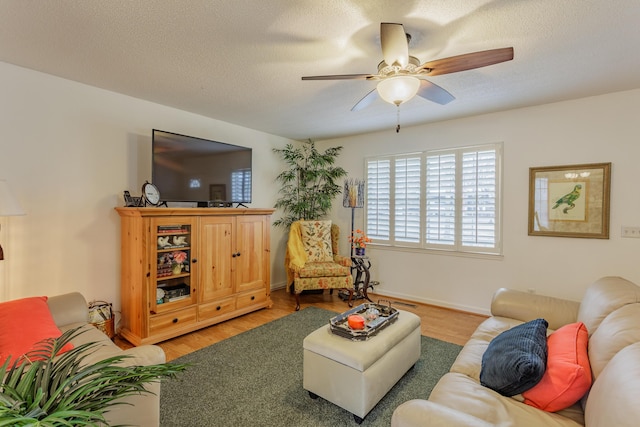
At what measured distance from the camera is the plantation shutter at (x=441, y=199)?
3.91 m

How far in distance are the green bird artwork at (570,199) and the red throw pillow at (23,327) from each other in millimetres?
4308

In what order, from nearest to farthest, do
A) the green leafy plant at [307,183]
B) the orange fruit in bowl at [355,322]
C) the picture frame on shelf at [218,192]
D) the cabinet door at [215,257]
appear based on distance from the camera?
the orange fruit in bowl at [355,322]
the cabinet door at [215,257]
the picture frame on shelf at [218,192]
the green leafy plant at [307,183]

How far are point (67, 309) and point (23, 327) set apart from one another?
55 cm

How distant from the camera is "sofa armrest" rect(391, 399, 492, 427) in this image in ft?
3.43

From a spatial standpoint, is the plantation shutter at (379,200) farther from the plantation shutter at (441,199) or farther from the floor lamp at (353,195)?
the plantation shutter at (441,199)

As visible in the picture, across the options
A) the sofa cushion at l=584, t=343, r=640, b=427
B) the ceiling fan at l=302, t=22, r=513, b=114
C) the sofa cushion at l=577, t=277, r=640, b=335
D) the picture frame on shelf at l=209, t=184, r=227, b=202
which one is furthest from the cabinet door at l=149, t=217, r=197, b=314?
the sofa cushion at l=577, t=277, r=640, b=335

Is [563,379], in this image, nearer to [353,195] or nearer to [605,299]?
[605,299]

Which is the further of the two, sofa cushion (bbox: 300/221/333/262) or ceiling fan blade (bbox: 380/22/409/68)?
sofa cushion (bbox: 300/221/333/262)

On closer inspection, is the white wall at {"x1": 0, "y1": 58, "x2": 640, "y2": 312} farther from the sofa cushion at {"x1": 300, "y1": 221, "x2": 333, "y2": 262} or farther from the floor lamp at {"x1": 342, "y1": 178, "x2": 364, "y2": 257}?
the sofa cushion at {"x1": 300, "y1": 221, "x2": 333, "y2": 262}

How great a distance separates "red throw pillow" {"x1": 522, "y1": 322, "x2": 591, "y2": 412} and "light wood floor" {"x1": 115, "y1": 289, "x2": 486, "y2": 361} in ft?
5.39

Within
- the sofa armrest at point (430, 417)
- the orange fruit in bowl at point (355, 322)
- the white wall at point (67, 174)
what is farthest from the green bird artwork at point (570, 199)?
the white wall at point (67, 174)

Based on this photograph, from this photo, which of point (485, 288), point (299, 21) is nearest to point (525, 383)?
point (299, 21)

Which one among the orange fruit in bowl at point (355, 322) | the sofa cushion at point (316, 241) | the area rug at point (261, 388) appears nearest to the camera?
the area rug at point (261, 388)

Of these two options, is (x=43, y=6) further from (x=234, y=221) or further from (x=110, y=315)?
(x=110, y=315)
